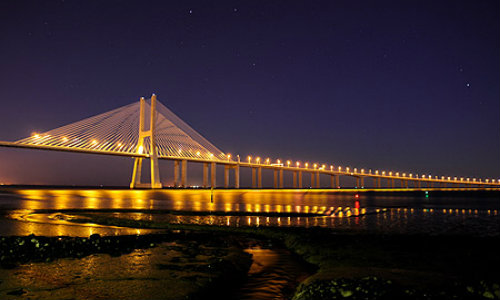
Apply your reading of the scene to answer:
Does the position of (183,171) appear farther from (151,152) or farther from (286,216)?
(286,216)

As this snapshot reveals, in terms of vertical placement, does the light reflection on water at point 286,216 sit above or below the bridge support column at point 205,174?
below

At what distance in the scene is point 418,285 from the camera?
5.56m

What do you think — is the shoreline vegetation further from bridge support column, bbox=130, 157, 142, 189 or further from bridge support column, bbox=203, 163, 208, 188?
bridge support column, bbox=203, 163, 208, 188

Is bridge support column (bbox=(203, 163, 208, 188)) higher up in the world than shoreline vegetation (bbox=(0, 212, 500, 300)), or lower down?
higher up

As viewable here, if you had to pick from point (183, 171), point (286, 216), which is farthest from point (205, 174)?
point (286, 216)

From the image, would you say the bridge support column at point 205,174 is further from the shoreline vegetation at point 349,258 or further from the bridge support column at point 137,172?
the shoreline vegetation at point 349,258

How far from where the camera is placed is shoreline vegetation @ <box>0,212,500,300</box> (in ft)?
17.4

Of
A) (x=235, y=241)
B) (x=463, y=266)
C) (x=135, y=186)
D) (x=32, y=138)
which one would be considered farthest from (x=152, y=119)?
(x=463, y=266)

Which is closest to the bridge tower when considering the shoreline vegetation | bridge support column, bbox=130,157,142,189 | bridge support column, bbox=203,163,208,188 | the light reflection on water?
bridge support column, bbox=130,157,142,189

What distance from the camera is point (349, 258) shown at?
7855 mm

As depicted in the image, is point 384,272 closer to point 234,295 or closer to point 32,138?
point 234,295

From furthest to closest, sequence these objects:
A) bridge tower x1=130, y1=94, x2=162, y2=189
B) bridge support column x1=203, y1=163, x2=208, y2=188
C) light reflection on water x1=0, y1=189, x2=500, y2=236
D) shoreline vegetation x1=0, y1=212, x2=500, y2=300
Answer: bridge support column x1=203, y1=163, x2=208, y2=188, bridge tower x1=130, y1=94, x2=162, y2=189, light reflection on water x1=0, y1=189, x2=500, y2=236, shoreline vegetation x1=0, y1=212, x2=500, y2=300

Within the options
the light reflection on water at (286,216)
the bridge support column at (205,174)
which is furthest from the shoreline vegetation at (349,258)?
the bridge support column at (205,174)

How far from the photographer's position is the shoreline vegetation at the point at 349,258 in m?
5.31
